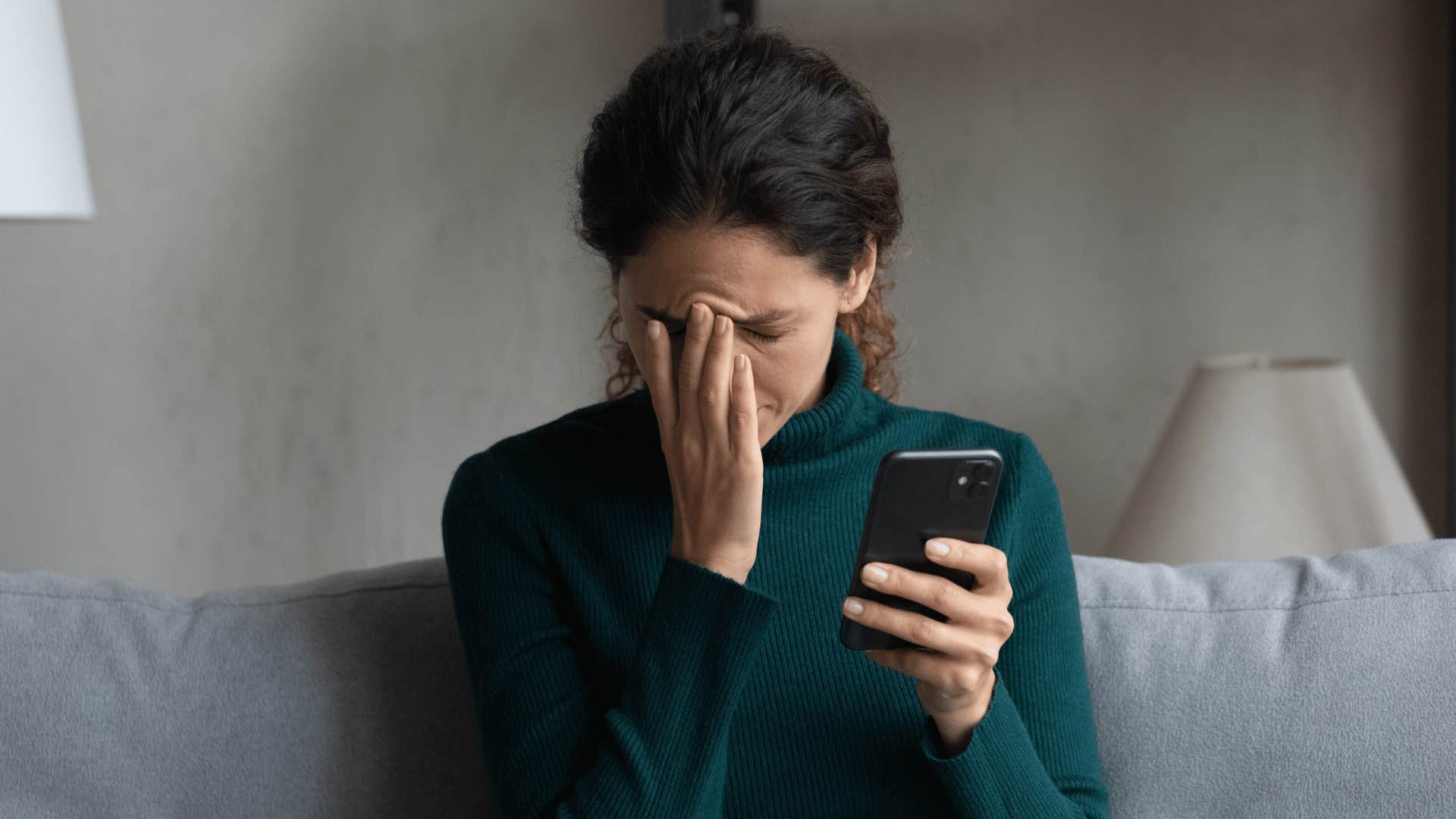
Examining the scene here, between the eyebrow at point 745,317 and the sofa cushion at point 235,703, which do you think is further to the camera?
the sofa cushion at point 235,703

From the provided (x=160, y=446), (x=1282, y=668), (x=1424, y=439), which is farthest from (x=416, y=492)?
(x=1424, y=439)

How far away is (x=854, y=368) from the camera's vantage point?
115 cm

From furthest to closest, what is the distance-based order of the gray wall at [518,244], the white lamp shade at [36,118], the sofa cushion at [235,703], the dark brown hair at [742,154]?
the gray wall at [518,244] → the sofa cushion at [235,703] → the dark brown hair at [742,154] → the white lamp shade at [36,118]

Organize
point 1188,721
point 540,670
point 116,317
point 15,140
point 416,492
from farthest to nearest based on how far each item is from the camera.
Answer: point 416,492 → point 116,317 → point 1188,721 → point 540,670 → point 15,140

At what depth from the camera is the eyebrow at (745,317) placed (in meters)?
0.96

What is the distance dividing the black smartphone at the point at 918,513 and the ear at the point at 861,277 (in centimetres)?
23

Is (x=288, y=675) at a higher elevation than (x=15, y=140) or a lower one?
lower

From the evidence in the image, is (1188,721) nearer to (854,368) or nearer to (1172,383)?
(854,368)

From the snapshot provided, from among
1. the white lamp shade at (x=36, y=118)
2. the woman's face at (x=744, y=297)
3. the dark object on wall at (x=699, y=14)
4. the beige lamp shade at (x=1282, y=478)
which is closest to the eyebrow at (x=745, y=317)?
the woman's face at (x=744, y=297)

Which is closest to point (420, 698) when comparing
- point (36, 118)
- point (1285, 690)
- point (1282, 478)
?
point (36, 118)

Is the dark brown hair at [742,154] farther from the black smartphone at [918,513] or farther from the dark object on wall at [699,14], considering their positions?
the dark object on wall at [699,14]

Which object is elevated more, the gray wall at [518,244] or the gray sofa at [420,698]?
the gray wall at [518,244]

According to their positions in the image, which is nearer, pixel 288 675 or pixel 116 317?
pixel 288 675

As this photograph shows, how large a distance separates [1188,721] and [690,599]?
20.2 inches
